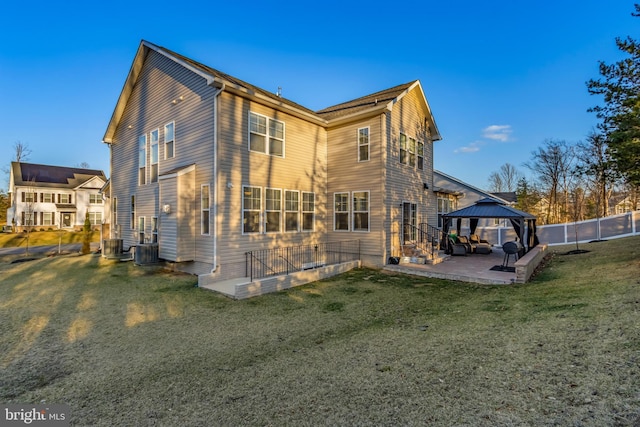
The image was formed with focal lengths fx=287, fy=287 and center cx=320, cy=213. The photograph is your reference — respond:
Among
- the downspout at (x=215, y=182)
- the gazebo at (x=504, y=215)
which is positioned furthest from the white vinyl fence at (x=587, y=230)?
the downspout at (x=215, y=182)

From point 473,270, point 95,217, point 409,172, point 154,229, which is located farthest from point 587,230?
point 95,217

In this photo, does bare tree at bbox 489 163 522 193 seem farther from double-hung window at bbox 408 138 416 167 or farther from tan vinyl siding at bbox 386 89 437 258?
double-hung window at bbox 408 138 416 167

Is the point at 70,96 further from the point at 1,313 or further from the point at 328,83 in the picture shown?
the point at 1,313

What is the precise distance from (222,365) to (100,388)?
1.44 meters

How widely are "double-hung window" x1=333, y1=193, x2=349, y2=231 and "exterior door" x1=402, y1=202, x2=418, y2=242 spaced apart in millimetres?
2595

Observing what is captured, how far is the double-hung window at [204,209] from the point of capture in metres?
9.67

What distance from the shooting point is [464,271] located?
10.5 meters

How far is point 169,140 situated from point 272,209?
507 cm

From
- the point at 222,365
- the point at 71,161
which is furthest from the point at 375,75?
the point at 71,161

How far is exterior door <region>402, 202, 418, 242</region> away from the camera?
13042mm

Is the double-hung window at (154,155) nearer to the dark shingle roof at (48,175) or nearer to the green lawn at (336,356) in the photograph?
the green lawn at (336,356)

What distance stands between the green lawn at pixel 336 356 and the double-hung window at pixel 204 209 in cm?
246

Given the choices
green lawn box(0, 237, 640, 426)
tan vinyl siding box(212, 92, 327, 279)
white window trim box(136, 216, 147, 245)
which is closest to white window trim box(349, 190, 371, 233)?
tan vinyl siding box(212, 92, 327, 279)

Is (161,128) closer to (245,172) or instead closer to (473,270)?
(245,172)
